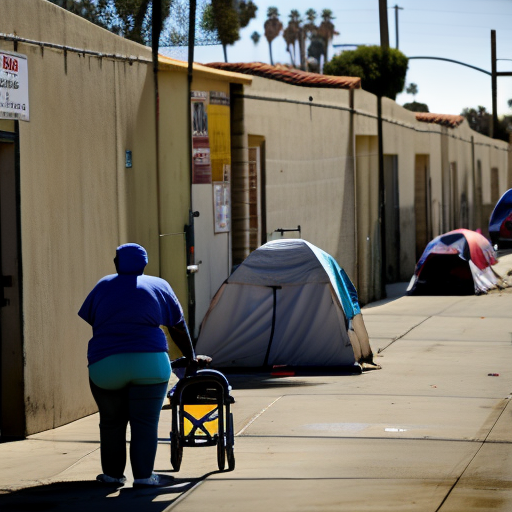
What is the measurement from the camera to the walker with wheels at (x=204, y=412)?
734cm

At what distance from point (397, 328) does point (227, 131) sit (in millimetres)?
4031

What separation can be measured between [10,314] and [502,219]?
20255 millimetres

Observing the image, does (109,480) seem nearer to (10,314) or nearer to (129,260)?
(129,260)

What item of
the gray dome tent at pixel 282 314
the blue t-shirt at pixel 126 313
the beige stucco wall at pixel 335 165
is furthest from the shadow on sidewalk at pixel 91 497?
the beige stucco wall at pixel 335 165

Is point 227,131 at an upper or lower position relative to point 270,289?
upper

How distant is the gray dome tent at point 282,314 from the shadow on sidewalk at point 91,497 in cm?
534

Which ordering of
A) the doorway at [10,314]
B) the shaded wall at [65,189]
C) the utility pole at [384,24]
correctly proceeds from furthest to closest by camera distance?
the utility pole at [384,24], the shaded wall at [65,189], the doorway at [10,314]

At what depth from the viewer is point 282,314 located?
12.6 metres

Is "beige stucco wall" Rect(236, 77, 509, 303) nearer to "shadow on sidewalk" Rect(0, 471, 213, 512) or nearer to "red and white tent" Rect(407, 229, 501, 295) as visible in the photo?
"red and white tent" Rect(407, 229, 501, 295)

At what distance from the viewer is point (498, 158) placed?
46.9 m

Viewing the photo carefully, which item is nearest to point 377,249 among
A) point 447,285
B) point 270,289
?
point 447,285

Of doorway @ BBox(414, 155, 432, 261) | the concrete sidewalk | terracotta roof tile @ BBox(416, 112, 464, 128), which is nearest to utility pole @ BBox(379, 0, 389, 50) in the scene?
terracotta roof tile @ BBox(416, 112, 464, 128)

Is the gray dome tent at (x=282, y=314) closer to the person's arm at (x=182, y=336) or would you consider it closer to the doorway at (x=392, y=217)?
the person's arm at (x=182, y=336)

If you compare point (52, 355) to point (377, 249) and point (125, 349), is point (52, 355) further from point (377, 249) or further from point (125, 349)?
point (377, 249)
